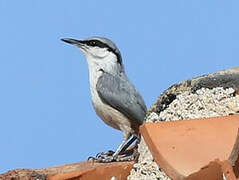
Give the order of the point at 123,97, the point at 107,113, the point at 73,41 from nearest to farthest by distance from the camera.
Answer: the point at 123,97 < the point at 107,113 < the point at 73,41

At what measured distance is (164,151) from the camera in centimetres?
298

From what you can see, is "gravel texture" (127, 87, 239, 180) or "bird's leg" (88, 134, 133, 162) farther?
"bird's leg" (88, 134, 133, 162)

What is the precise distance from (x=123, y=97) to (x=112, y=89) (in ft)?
0.48

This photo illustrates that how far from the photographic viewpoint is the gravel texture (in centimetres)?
335

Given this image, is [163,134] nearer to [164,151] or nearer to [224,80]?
[164,151]

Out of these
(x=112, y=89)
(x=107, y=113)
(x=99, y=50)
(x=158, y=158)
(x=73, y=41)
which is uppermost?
(x=73, y=41)

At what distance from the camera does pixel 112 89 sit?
6961 millimetres

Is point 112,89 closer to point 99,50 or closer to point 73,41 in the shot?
point 99,50

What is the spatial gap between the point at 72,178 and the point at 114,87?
11.5ft

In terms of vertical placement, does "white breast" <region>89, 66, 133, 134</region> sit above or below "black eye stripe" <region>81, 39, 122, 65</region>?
below

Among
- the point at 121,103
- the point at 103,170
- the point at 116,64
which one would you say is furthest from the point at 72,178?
the point at 116,64

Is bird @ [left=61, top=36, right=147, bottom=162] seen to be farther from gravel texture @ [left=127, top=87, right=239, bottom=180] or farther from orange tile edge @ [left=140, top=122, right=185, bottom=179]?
orange tile edge @ [left=140, top=122, right=185, bottom=179]

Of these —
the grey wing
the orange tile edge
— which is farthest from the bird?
the orange tile edge

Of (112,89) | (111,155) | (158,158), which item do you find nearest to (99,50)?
(112,89)
